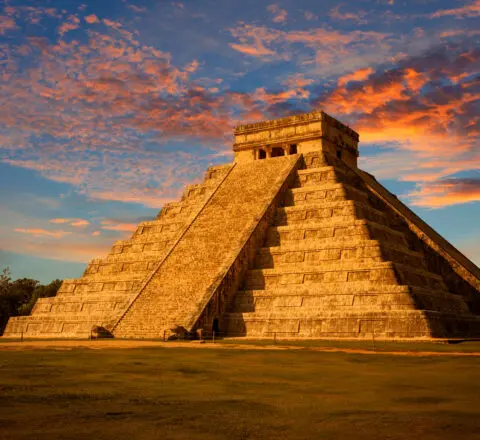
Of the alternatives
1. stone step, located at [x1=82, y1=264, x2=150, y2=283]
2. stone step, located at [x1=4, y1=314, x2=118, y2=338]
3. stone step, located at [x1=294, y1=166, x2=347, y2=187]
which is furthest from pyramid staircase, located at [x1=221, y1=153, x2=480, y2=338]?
stone step, located at [x1=4, y1=314, x2=118, y2=338]

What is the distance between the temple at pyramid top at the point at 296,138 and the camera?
123 feet

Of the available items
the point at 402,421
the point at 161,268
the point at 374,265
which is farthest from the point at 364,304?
the point at 402,421

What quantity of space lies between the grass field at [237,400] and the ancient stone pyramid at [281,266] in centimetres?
1155

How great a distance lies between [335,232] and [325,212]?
202 cm

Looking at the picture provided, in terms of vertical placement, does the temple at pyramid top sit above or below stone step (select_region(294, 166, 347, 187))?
above

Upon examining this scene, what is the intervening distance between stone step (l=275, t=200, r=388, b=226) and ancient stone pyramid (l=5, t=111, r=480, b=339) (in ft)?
0.22

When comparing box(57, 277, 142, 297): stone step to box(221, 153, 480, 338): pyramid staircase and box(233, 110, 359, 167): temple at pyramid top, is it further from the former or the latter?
box(233, 110, 359, 167): temple at pyramid top

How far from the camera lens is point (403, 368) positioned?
12.3 m

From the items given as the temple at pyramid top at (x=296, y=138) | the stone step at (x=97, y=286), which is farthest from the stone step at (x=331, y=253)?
the temple at pyramid top at (x=296, y=138)

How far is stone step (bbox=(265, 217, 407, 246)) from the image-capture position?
27.8 m

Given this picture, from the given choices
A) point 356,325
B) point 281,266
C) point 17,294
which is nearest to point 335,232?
point 281,266

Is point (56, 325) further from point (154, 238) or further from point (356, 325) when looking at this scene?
point (356, 325)

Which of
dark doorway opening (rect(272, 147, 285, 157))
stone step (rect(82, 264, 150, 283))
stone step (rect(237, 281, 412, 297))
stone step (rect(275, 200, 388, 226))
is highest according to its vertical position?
dark doorway opening (rect(272, 147, 285, 157))

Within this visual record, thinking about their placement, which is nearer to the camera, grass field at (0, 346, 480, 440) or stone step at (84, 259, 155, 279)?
grass field at (0, 346, 480, 440)
